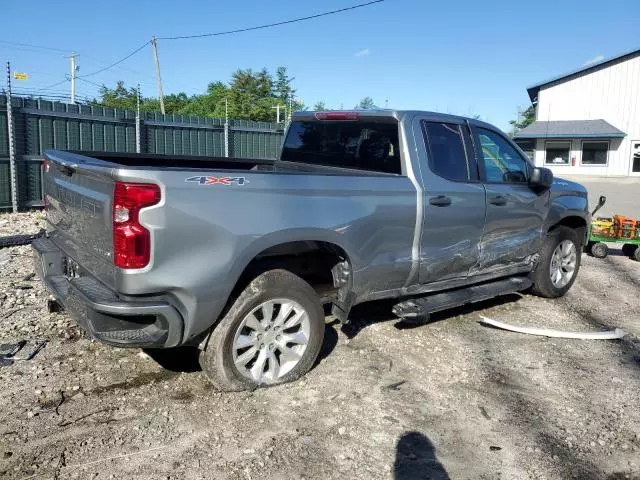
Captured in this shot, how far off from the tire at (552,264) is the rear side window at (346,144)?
2480 millimetres

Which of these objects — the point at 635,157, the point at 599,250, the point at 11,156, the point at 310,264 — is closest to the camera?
the point at 310,264

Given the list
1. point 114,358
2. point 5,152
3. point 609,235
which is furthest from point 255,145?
point 114,358

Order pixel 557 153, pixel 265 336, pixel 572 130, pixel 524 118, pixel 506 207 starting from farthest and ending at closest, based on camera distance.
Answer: pixel 524 118 < pixel 557 153 < pixel 572 130 < pixel 506 207 < pixel 265 336

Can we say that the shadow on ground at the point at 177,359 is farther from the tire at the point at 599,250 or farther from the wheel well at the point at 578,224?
the tire at the point at 599,250

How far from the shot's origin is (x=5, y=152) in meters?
11.1

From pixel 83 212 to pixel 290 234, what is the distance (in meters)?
1.30

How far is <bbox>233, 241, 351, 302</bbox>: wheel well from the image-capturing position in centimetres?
387

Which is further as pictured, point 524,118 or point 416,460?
point 524,118

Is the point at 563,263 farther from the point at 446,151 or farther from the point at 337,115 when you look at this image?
the point at 337,115

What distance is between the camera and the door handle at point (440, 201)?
4.65 m

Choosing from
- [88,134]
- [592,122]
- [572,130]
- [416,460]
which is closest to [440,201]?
[416,460]

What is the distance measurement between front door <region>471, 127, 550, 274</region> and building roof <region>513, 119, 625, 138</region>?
26.6 m

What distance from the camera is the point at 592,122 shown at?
1236 inches

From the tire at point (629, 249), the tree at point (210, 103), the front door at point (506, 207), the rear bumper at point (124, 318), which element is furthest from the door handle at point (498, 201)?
the tree at point (210, 103)
